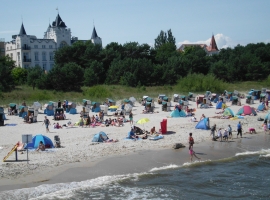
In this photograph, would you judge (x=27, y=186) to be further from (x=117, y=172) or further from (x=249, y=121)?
(x=249, y=121)

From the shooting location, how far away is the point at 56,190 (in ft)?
46.2

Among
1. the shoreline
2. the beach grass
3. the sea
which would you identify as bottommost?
the sea

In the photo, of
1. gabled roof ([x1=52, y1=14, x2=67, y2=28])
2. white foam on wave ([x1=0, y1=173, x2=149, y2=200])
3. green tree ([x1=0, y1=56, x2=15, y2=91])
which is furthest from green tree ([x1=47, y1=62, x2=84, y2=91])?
white foam on wave ([x1=0, y1=173, x2=149, y2=200])

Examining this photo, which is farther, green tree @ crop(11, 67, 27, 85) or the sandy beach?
green tree @ crop(11, 67, 27, 85)

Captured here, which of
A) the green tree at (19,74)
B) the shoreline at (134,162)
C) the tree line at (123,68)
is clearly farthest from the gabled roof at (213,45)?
the shoreline at (134,162)

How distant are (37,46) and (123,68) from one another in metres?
25.1

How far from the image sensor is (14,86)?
161ft

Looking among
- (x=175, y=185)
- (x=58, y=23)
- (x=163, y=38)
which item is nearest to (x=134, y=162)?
(x=175, y=185)

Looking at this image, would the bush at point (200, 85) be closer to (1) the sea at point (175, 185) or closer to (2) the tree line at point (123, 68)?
(2) the tree line at point (123, 68)

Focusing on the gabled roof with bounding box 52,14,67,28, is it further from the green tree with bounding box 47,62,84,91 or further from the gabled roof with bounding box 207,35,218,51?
the gabled roof with bounding box 207,35,218,51

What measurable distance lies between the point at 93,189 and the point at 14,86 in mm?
Answer: 37654

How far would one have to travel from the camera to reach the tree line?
50875mm

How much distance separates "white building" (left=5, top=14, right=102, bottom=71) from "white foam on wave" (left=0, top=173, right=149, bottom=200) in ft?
203

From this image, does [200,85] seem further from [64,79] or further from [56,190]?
[56,190]
